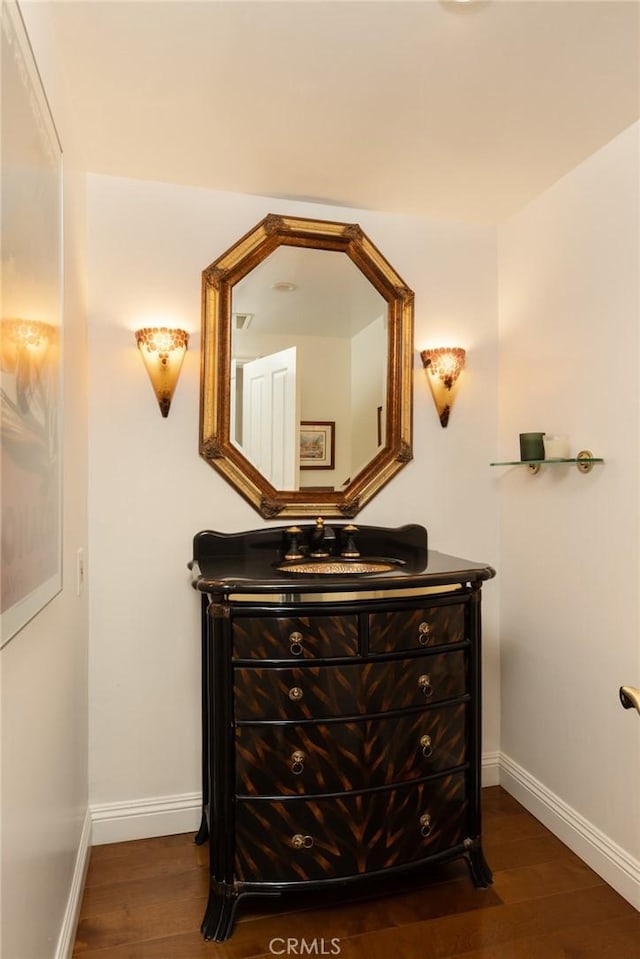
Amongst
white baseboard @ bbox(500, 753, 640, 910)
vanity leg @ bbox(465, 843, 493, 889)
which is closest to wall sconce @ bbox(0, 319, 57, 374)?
vanity leg @ bbox(465, 843, 493, 889)

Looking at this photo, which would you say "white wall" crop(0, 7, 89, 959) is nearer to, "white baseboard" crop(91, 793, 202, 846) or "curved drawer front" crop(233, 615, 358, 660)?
"white baseboard" crop(91, 793, 202, 846)

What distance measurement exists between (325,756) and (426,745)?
331mm

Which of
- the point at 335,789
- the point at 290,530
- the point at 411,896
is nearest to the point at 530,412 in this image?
the point at 290,530

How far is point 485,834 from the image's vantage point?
228 centimetres

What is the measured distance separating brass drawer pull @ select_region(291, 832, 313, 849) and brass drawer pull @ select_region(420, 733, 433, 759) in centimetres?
42

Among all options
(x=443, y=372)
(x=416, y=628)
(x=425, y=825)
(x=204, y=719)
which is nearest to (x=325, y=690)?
(x=416, y=628)

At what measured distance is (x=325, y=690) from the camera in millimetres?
1784

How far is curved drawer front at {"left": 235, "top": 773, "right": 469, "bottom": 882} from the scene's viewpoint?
1758 millimetres

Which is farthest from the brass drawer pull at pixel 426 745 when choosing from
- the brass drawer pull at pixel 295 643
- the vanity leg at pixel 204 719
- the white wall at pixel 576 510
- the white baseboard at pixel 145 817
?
the white baseboard at pixel 145 817

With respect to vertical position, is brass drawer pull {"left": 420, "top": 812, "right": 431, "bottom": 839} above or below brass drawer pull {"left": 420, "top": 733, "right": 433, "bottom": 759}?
below

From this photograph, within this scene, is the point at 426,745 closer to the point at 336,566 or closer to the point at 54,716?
the point at 336,566

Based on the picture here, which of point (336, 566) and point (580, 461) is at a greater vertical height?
point (580, 461)

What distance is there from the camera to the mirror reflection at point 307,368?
2402 millimetres

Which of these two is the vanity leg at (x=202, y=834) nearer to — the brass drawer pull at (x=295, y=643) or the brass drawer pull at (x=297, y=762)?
the brass drawer pull at (x=297, y=762)
